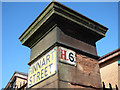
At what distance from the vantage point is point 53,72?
242 centimetres

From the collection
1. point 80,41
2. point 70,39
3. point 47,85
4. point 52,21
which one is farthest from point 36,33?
point 47,85

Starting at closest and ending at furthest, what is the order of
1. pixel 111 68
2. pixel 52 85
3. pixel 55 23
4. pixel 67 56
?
pixel 52 85, pixel 67 56, pixel 55 23, pixel 111 68

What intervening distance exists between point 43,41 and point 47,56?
0.50 meters

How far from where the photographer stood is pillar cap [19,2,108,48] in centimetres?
276

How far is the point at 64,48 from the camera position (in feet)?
8.85

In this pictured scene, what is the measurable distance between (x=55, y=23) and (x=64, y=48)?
1.96 ft

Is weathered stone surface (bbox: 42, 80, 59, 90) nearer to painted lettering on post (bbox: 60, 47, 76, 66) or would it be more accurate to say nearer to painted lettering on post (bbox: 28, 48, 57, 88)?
painted lettering on post (bbox: 28, 48, 57, 88)

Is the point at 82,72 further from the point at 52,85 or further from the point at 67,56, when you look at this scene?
the point at 52,85

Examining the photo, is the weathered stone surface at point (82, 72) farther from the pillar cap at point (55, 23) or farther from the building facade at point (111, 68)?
the building facade at point (111, 68)

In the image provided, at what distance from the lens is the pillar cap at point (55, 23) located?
2762 mm

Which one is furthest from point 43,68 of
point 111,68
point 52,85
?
point 111,68

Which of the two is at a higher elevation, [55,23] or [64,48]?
[55,23]

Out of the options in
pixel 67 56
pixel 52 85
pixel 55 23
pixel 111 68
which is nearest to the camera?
pixel 52 85

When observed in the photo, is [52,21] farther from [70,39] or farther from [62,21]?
[70,39]
